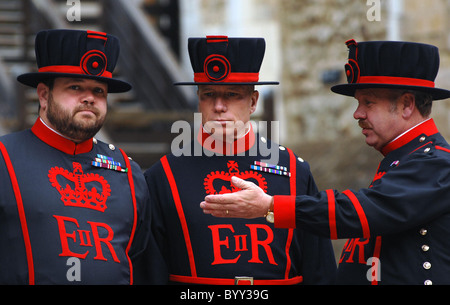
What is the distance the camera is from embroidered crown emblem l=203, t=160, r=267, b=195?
503 cm

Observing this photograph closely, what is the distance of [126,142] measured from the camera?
9.91 m

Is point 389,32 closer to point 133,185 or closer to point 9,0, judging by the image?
point 133,185

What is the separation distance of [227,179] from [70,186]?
0.87 metres

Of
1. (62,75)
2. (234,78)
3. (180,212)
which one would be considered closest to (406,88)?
(234,78)

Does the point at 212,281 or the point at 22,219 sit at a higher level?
the point at 22,219

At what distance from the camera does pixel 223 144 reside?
5.11 metres

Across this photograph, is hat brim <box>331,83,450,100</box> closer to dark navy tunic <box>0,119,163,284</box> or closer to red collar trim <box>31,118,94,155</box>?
dark navy tunic <box>0,119,163,284</box>

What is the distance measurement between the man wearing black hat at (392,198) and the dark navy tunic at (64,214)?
61 centimetres

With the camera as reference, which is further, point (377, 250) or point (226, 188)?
point (226, 188)

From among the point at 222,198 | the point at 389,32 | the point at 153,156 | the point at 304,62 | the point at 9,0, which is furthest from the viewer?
the point at 9,0

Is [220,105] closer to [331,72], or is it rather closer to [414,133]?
[414,133]

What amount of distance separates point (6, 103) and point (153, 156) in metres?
1.65

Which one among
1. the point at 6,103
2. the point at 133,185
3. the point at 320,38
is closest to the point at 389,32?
the point at 320,38

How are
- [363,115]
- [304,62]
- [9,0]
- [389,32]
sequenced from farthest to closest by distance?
1. [9,0]
2. [304,62]
3. [389,32]
4. [363,115]
